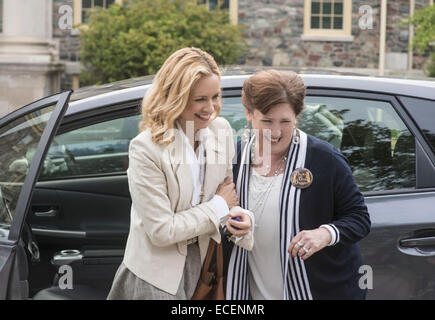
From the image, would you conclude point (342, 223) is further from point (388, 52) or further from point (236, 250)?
point (388, 52)

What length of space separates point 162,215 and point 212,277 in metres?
0.32

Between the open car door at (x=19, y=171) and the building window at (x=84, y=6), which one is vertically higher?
the building window at (x=84, y=6)

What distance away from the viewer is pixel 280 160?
2.67 m

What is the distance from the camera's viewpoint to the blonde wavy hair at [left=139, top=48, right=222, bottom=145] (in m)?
2.45

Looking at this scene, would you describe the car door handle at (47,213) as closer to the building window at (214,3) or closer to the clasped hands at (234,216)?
the clasped hands at (234,216)

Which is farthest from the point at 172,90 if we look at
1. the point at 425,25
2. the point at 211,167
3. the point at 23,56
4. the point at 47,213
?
the point at 23,56

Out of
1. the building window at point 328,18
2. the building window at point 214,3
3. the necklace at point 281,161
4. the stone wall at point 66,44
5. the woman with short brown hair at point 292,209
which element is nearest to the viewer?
the woman with short brown hair at point 292,209

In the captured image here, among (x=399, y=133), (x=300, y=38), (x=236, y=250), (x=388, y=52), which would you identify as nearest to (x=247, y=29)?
(x=300, y=38)

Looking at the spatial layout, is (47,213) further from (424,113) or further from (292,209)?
(424,113)

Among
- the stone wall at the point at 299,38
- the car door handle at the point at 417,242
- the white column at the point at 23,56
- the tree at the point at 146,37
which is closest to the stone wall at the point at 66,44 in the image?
the white column at the point at 23,56

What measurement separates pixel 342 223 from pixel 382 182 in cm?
93

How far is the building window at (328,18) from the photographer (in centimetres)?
1447

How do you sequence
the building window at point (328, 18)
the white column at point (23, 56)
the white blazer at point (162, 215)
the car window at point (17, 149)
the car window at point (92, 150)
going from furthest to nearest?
1. the building window at point (328, 18)
2. the white column at point (23, 56)
3. the car window at point (92, 150)
4. the car window at point (17, 149)
5. the white blazer at point (162, 215)

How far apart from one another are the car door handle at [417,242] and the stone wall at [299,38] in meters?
11.2
